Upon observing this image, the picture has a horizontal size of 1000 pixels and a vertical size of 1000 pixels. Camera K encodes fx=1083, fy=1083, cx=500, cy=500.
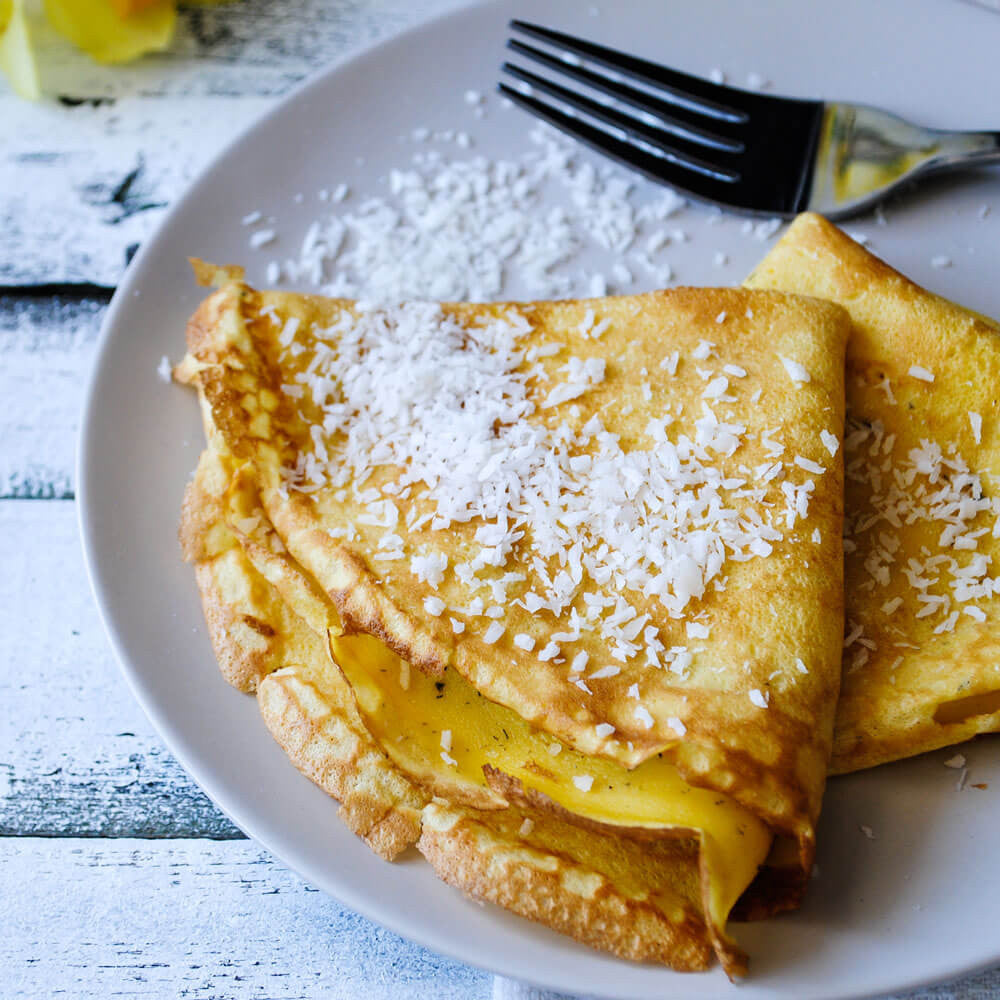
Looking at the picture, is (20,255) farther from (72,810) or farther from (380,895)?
(380,895)

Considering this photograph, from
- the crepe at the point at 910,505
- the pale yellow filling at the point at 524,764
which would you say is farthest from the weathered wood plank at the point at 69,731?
the crepe at the point at 910,505

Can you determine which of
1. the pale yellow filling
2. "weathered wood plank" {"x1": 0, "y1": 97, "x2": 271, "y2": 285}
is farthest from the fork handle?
"weathered wood plank" {"x1": 0, "y1": 97, "x2": 271, "y2": 285}

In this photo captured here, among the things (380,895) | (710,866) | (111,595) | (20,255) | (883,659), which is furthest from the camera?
(20,255)

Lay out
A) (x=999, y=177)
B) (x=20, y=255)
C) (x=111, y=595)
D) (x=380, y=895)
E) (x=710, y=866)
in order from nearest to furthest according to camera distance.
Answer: (x=710, y=866), (x=380, y=895), (x=111, y=595), (x=999, y=177), (x=20, y=255)

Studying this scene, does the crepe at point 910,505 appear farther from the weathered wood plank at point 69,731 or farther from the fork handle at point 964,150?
the weathered wood plank at point 69,731

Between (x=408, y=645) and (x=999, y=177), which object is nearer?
(x=408, y=645)

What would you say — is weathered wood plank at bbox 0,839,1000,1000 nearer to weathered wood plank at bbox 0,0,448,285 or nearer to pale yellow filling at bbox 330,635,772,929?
pale yellow filling at bbox 330,635,772,929

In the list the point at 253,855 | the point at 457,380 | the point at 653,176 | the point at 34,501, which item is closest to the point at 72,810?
the point at 253,855

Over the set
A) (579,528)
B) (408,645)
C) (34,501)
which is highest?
(579,528)
